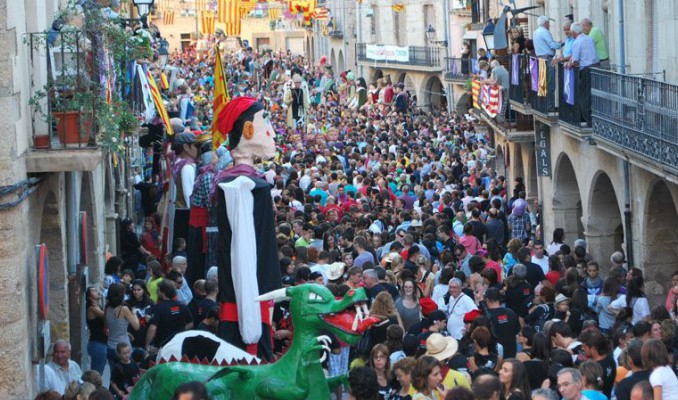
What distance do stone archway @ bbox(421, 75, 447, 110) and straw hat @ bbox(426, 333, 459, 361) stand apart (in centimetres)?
4118

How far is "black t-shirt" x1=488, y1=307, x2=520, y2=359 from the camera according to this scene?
12.9m

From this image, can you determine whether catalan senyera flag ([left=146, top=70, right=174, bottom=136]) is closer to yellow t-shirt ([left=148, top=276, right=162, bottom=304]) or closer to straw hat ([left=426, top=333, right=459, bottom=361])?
yellow t-shirt ([left=148, top=276, right=162, bottom=304])

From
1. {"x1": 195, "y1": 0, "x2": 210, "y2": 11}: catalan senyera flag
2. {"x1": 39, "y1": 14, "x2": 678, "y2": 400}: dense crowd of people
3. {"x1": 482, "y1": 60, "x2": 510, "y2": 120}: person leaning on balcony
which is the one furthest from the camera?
{"x1": 195, "y1": 0, "x2": 210, "y2": 11}: catalan senyera flag

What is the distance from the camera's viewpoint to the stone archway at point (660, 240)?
19.4 m

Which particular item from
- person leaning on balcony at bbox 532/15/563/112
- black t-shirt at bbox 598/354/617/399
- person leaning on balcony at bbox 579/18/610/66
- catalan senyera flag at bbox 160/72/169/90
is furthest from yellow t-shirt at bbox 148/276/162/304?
catalan senyera flag at bbox 160/72/169/90

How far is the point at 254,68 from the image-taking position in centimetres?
6106

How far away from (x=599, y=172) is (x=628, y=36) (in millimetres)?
1939

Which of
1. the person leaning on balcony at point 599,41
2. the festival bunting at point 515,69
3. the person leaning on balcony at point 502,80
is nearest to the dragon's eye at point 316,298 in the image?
the person leaning on balcony at point 599,41

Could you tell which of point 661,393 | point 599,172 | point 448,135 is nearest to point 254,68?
point 448,135

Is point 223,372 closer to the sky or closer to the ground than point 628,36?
closer to the ground

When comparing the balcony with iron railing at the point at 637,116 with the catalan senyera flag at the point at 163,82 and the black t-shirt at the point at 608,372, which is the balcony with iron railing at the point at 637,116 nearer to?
the black t-shirt at the point at 608,372

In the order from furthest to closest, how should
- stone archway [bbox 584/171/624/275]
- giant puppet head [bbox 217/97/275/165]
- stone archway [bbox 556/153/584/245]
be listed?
stone archway [bbox 556/153/584/245] → stone archway [bbox 584/171/624/275] → giant puppet head [bbox 217/97/275/165]

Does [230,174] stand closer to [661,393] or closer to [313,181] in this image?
[661,393]

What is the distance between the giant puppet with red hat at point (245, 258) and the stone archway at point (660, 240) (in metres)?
9.45
